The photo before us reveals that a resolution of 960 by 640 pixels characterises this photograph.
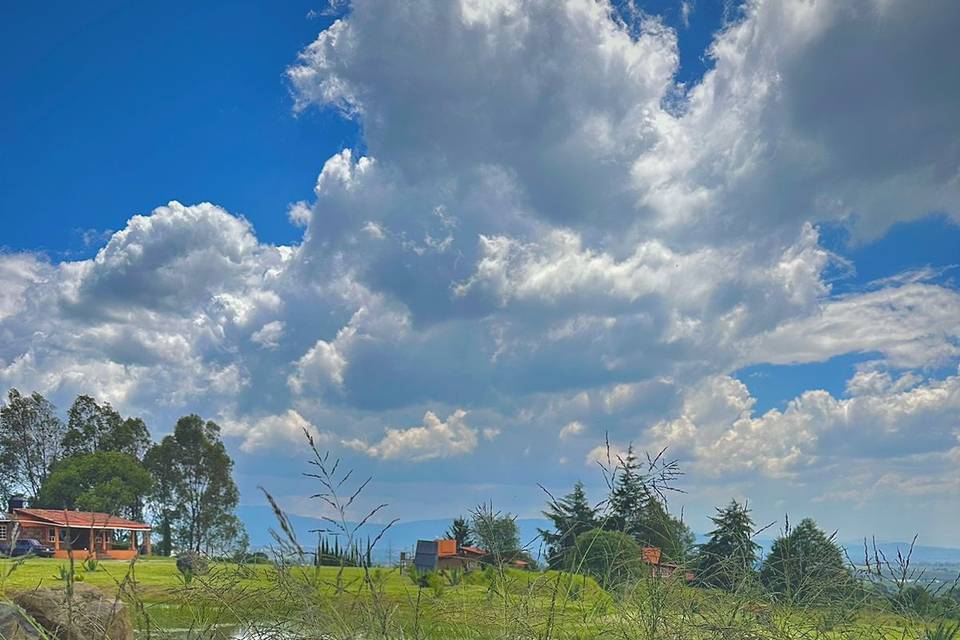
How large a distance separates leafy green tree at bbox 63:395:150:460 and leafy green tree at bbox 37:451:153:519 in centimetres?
569

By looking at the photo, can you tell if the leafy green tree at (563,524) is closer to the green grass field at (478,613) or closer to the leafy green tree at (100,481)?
the green grass field at (478,613)

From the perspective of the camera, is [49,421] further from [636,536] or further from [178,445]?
[636,536]

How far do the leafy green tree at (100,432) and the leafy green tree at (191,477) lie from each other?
254 centimetres

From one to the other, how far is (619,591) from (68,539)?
15.6 feet

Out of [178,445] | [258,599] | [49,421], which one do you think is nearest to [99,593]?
[258,599]

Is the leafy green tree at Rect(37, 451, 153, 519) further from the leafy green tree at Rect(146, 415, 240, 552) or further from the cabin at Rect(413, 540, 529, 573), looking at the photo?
the cabin at Rect(413, 540, 529, 573)

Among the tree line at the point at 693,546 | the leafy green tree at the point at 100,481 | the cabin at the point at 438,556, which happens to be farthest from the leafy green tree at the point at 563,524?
the leafy green tree at the point at 100,481

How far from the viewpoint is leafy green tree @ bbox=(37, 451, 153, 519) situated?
4622 cm

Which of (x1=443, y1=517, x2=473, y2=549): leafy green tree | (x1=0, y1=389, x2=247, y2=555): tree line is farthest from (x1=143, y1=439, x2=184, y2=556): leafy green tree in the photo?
(x1=443, y1=517, x2=473, y2=549): leafy green tree

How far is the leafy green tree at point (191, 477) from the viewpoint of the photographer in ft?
174

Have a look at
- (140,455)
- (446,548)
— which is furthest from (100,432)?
(446,548)

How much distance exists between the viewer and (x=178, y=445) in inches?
2105

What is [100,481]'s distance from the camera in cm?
4712

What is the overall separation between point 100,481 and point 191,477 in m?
7.18
